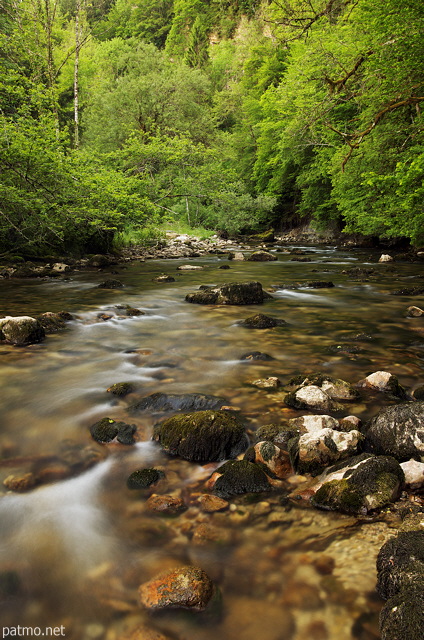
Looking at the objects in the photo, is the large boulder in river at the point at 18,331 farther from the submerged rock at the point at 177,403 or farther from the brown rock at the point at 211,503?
the brown rock at the point at 211,503

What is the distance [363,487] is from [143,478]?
1.46m

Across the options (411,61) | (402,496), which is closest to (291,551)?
(402,496)

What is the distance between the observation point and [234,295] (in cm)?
888

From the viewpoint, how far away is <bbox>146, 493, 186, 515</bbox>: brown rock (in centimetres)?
240

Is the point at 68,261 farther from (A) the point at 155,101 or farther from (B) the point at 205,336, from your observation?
(A) the point at 155,101

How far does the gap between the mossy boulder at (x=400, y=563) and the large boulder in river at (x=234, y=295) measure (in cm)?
718

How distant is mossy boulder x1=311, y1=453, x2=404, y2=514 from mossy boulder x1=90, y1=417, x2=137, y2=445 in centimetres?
159

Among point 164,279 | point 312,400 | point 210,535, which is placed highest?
point 312,400

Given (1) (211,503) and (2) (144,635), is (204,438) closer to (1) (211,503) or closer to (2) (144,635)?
(1) (211,503)

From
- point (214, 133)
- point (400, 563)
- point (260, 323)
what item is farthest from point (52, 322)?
point (214, 133)

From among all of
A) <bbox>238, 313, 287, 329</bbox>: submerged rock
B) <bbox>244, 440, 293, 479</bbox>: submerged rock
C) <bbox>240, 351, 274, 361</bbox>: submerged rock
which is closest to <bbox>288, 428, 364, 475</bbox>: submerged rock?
<bbox>244, 440, 293, 479</bbox>: submerged rock

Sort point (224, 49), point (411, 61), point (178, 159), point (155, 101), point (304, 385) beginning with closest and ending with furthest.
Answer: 1. point (304, 385)
2. point (411, 61)
3. point (178, 159)
4. point (155, 101)
5. point (224, 49)

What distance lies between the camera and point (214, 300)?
898 centimetres

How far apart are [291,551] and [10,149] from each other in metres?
11.1
